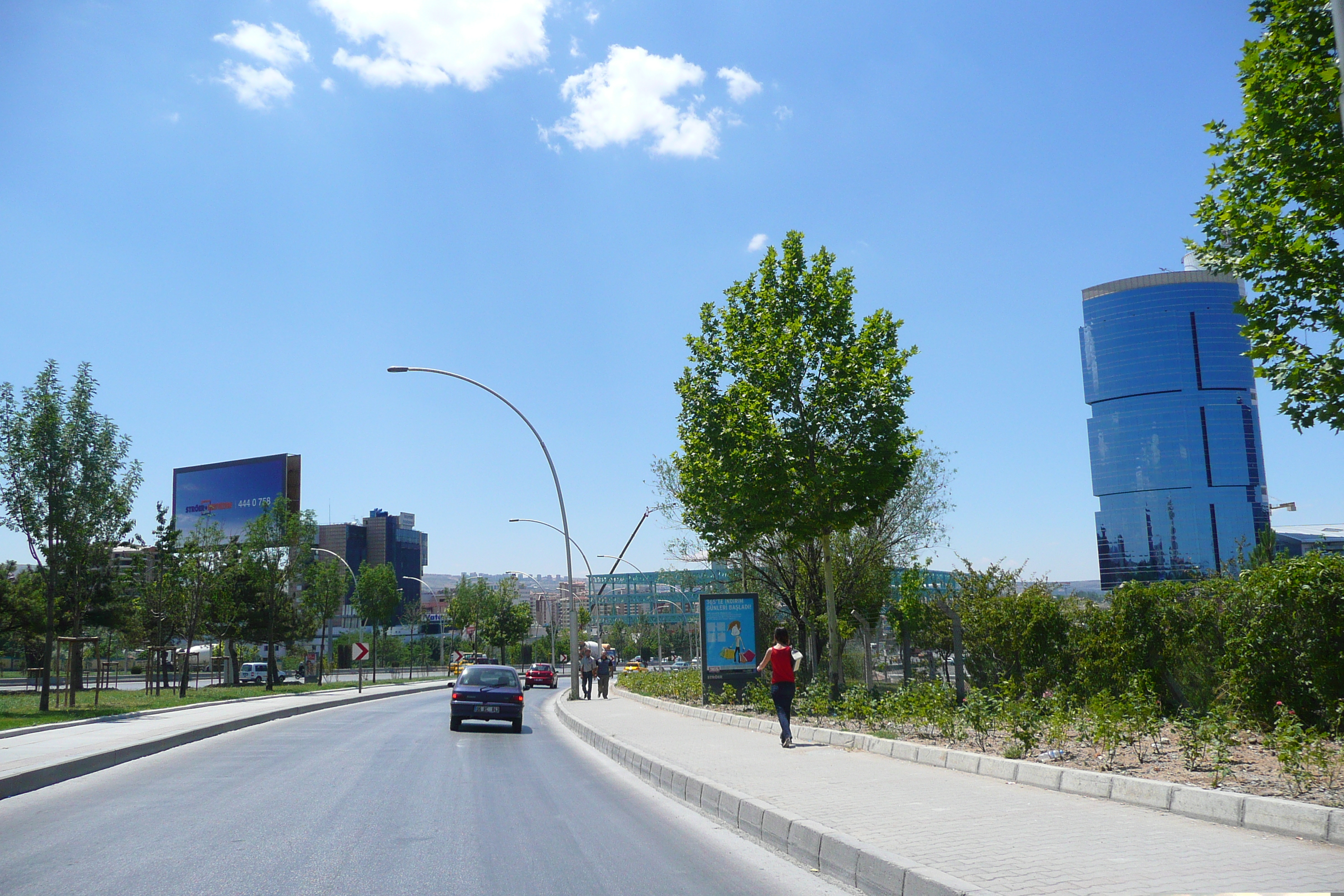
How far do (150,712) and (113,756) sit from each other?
13.6 meters

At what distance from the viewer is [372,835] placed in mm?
8156

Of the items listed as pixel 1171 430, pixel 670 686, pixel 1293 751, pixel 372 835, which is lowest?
pixel 670 686

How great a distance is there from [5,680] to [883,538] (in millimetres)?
65945

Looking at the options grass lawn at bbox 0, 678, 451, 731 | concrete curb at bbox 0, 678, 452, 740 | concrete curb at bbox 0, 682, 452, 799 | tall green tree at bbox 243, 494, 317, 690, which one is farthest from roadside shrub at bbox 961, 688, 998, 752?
tall green tree at bbox 243, 494, 317, 690

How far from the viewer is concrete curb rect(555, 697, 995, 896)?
5.68 m

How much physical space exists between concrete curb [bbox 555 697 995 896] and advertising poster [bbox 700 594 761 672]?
34.1 feet

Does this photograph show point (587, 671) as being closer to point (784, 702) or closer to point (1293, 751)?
point (784, 702)

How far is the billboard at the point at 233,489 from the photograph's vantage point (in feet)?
221

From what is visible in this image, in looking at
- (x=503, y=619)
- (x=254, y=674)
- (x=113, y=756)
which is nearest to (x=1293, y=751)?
(x=113, y=756)

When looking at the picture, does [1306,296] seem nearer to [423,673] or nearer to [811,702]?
[811,702]

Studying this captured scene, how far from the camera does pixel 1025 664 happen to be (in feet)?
52.4

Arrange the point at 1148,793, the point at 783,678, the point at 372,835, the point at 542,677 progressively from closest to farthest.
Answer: the point at 1148,793
the point at 372,835
the point at 783,678
the point at 542,677

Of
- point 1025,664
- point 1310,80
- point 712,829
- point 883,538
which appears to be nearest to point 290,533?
point 883,538

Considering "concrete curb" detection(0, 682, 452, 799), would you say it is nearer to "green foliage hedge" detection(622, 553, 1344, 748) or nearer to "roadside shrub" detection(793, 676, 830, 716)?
"green foliage hedge" detection(622, 553, 1344, 748)
